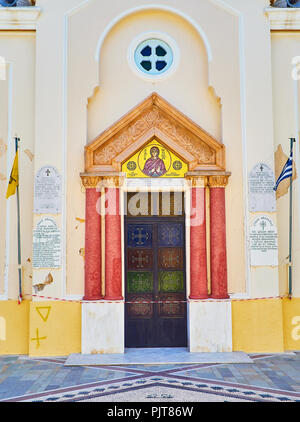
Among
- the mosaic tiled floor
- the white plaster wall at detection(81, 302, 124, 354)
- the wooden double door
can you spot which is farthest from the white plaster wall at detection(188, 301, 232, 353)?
the white plaster wall at detection(81, 302, 124, 354)

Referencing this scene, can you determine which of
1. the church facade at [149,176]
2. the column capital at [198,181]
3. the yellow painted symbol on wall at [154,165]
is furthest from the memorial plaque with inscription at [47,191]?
the column capital at [198,181]

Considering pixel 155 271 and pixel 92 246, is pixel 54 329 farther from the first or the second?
pixel 155 271

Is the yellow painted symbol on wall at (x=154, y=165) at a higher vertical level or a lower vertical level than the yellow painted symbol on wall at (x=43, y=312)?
higher

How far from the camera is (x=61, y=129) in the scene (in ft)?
30.4

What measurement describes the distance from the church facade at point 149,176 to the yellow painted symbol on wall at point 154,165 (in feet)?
0.09

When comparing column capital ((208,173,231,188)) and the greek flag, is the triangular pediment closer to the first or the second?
column capital ((208,173,231,188))

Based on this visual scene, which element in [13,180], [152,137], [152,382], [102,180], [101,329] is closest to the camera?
[152,382]

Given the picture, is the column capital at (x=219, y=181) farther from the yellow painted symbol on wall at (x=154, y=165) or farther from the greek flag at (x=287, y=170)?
the greek flag at (x=287, y=170)

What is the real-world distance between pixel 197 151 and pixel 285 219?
238 cm

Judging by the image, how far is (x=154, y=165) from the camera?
372 inches

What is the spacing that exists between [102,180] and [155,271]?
88.8 inches

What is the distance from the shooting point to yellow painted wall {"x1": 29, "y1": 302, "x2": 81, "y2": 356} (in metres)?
8.81

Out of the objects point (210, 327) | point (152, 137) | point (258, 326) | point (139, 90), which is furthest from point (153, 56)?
point (258, 326)

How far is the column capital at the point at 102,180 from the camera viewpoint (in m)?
9.11
